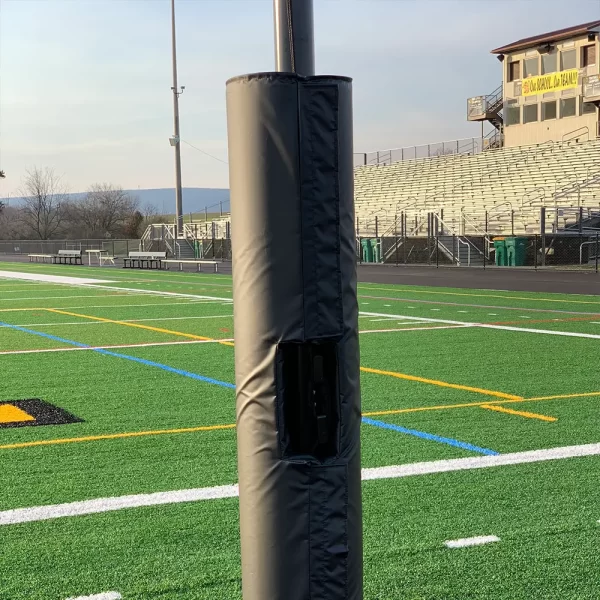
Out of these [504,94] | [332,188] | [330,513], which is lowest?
[330,513]

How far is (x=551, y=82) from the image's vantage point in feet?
170

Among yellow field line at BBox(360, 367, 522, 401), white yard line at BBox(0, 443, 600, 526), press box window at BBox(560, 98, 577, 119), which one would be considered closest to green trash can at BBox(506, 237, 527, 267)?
press box window at BBox(560, 98, 577, 119)

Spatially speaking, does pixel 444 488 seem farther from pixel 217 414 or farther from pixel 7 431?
pixel 7 431

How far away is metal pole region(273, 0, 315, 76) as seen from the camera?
252cm

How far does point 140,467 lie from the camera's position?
5.73 meters

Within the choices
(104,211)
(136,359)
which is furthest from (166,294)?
(104,211)

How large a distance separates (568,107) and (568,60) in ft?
8.26

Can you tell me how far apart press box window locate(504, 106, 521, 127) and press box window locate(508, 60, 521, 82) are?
1.73 metres

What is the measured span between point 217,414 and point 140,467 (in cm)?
167

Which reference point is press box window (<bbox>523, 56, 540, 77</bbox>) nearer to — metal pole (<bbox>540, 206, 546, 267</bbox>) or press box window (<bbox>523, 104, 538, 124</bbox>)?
press box window (<bbox>523, 104, 538, 124</bbox>)

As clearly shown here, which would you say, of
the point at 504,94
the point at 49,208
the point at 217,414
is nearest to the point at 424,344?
the point at 217,414

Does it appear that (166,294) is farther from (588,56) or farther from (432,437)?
(588,56)

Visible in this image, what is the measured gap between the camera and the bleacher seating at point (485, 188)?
37531 millimetres

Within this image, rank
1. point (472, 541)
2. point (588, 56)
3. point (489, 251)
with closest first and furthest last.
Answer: point (472, 541) < point (489, 251) < point (588, 56)
